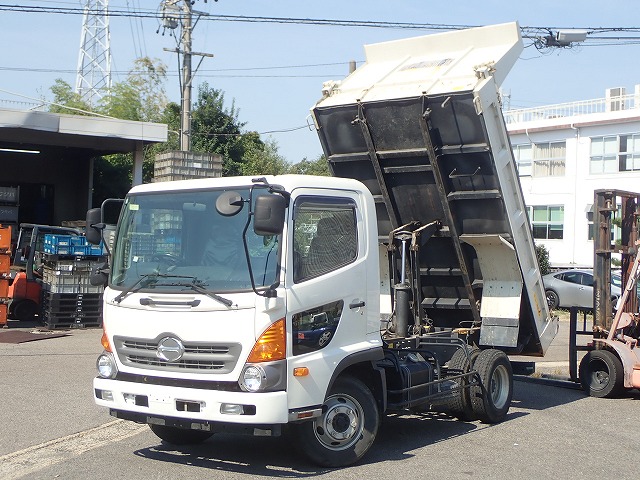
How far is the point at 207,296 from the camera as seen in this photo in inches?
272

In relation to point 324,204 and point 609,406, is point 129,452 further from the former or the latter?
point 609,406

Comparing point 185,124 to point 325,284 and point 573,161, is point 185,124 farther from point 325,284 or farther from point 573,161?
point 325,284

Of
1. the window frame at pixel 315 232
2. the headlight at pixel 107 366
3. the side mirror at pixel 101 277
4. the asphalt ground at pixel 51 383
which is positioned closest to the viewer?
the window frame at pixel 315 232

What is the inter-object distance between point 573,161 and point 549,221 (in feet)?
9.24

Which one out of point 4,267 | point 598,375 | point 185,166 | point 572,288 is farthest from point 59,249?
point 572,288

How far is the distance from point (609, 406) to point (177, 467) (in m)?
5.82

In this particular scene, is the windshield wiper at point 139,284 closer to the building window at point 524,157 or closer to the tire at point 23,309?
the tire at point 23,309

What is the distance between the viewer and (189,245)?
720 cm

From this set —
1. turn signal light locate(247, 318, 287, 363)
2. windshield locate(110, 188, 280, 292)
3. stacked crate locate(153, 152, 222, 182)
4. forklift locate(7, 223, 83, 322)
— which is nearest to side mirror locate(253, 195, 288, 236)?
windshield locate(110, 188, 280, 292)

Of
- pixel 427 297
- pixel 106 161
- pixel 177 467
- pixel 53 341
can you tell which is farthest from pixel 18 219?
pixel 177 467

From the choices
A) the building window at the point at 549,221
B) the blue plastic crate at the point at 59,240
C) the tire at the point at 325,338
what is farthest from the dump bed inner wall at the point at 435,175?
the building window at the point at 549,221

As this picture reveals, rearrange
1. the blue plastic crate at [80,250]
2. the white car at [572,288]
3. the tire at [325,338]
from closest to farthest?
the tire at [325,338], the blue plastic crate at [80,250], the white car at [572,288]

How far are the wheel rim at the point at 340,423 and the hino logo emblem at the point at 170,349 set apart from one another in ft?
4.21

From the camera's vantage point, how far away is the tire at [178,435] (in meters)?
8.13
